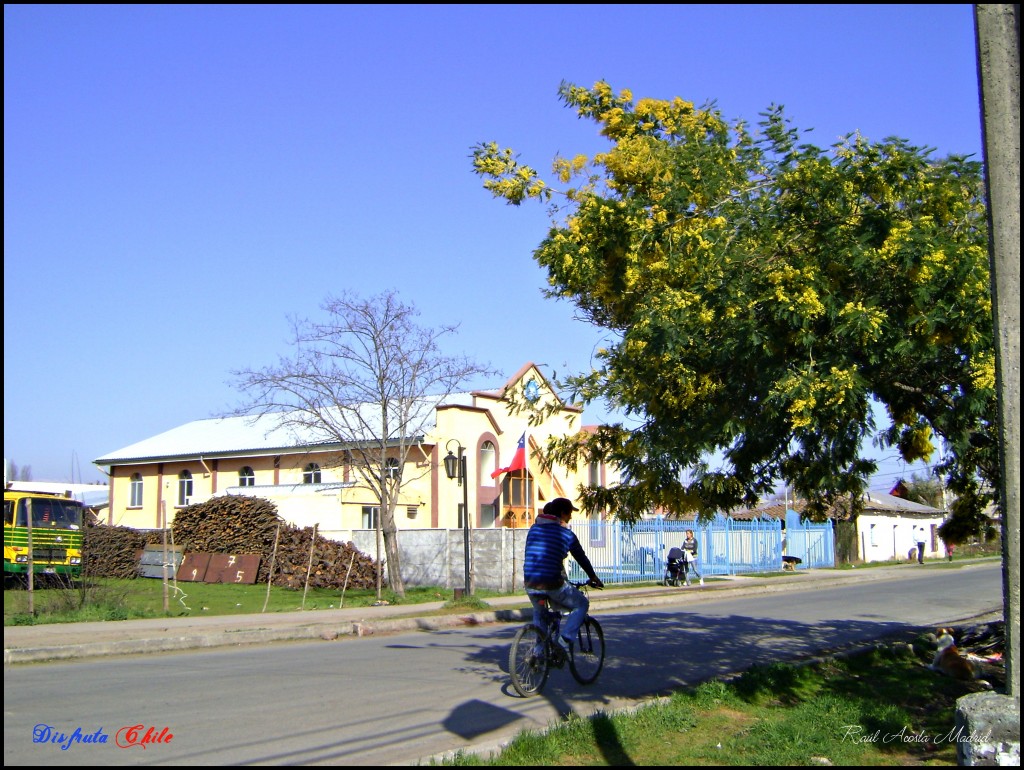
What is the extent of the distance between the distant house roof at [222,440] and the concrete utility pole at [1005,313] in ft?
95.3

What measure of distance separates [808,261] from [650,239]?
4.26 ft

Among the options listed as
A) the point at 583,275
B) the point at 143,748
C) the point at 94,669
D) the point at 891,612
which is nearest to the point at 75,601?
the point at 94,669

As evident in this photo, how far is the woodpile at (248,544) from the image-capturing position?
2809 cm

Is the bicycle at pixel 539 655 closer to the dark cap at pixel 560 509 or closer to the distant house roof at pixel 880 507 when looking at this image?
the dark cap at pixel 560 509

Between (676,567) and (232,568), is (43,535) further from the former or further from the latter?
(676,567)

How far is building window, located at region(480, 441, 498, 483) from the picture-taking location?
118 ft

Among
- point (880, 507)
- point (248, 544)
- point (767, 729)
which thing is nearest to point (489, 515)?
point (248, 544)

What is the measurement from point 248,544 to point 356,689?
830 inches

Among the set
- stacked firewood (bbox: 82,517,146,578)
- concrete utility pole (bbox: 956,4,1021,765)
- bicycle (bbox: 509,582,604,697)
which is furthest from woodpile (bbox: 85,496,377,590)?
concrete utility pole (bbox: 956,4,1021,765)

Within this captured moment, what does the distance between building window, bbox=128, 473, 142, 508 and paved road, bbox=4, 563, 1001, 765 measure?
29469 millimetres

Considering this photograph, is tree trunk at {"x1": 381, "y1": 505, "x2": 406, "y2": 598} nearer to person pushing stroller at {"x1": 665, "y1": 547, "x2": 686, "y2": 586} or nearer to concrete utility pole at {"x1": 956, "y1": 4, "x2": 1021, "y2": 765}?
person pushing stroller at {"x1": 665, "y1": 547, "x2": 686, "y2": 586}

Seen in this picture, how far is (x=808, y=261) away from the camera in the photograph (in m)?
7.60

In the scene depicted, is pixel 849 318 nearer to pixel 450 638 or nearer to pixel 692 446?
pixel 692 446

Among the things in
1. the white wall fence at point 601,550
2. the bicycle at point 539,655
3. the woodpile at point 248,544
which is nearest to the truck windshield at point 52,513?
the woodpile at point 248,544
